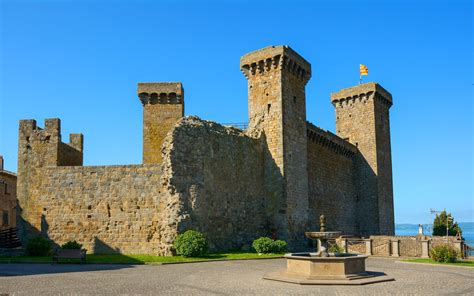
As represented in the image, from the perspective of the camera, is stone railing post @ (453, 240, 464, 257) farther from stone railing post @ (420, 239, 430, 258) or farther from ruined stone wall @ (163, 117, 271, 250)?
ruined stone wall @ (163, 117, 271, 250)

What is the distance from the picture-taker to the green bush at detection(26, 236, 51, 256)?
2605cm

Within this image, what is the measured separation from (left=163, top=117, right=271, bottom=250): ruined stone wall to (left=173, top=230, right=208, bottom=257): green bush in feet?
3.56

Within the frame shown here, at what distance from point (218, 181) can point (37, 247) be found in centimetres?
1114

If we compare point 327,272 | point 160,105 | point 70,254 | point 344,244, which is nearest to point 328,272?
point 327,272

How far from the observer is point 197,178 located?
2831cm

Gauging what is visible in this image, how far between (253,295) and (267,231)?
1918 cm

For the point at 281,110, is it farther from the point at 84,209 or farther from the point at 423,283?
the point at 423,283

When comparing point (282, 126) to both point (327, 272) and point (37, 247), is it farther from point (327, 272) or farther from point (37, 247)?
point (327, 272)

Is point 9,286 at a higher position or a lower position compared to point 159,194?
lower

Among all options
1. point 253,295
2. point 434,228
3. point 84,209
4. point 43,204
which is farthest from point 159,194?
point 434,228

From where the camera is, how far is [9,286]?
14906 millimetres

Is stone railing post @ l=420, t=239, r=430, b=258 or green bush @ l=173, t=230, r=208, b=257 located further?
stone railing post @ l=420, t=239, r=430, b=258

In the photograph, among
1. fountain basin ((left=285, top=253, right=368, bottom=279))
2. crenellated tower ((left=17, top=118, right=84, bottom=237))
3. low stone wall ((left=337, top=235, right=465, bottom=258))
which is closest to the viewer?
fountain basin ((left=285, top=253, right=368, bottom=279))

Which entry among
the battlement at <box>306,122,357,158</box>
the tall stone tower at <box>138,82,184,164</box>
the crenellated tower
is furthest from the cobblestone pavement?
the tall stone tower at <box>138,82,184,164</box>
